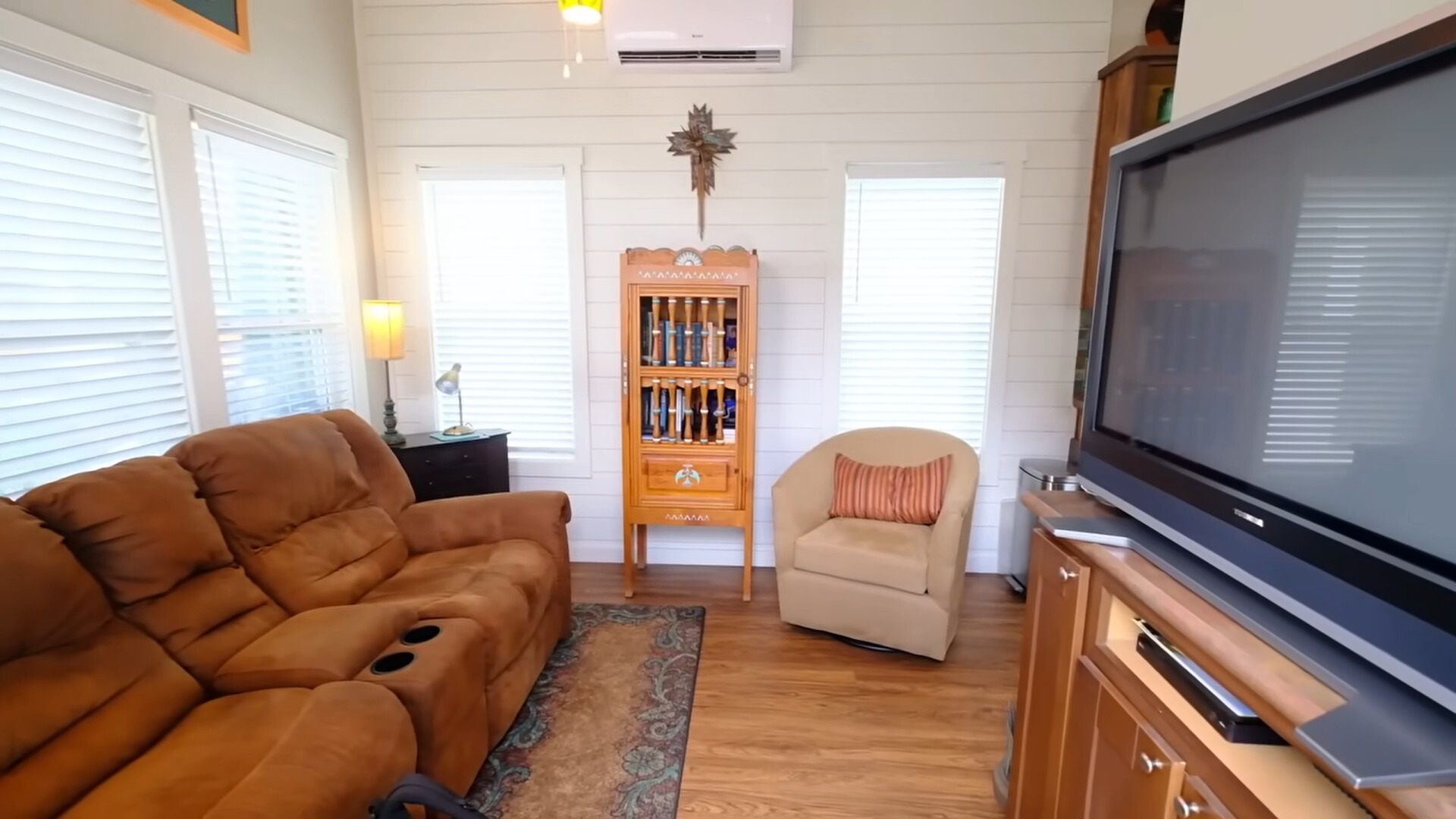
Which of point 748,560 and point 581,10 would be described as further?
point 748,560

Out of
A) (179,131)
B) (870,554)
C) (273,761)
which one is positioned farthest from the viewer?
(870,554)

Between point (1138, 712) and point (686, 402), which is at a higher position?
point (686, 402)

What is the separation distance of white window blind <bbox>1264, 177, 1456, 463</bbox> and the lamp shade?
11.0 ft

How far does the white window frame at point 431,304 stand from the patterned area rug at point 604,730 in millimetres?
1064

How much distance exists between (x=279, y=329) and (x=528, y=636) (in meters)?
1.86

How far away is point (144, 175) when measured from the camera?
2193 mm

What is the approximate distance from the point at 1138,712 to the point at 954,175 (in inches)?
110

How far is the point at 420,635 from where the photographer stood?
6.15ft

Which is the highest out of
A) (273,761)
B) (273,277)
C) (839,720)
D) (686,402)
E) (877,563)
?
(273,277)

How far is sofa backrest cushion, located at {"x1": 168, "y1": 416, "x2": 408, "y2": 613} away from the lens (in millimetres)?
1939

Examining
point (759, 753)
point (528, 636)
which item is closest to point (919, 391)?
point (759, 753)

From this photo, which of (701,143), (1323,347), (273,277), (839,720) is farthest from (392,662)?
(701,143)

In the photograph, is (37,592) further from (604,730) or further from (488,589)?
(604,730)

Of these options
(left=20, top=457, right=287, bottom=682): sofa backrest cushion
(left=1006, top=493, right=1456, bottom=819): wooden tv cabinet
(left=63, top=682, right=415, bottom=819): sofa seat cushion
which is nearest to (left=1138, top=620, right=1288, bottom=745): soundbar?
(left=1006, top=493, right=1456, bottom=819): wooden tv cabinet
